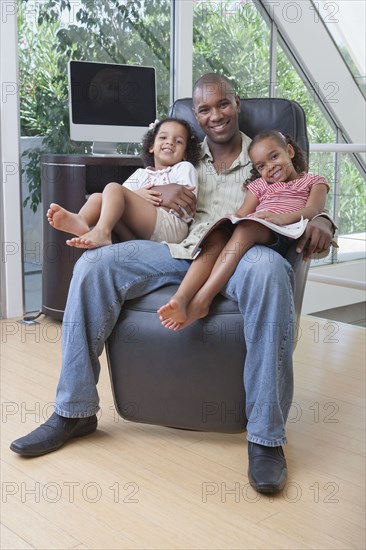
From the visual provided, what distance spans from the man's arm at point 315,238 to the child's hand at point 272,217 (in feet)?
0.25

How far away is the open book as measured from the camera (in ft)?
6.06

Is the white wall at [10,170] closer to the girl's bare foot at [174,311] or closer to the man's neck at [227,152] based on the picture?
the man's neck at [227,152]

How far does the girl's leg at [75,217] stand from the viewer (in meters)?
1.98

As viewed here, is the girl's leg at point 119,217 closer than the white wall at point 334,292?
Yes

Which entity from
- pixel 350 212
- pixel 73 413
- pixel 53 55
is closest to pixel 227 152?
pixel 73 413

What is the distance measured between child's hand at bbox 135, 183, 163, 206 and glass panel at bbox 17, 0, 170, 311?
4.64 feet

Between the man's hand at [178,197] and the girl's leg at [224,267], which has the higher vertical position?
the man's hand at [178,197]

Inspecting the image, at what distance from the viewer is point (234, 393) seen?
1.86 m

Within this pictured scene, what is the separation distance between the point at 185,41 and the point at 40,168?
1171 millimetres

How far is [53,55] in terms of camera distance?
140 inches

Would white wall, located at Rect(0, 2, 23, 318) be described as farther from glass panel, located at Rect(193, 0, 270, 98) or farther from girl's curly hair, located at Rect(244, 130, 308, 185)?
girl's curly hair, located at Rect(244, 130, 308, 185)

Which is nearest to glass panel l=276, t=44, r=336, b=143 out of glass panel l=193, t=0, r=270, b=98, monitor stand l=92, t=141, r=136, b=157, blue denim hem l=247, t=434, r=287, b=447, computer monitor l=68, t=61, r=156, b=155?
glass panel l=193, t=0, r=270, b=98

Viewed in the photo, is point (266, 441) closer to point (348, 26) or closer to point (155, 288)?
point (155, 288)

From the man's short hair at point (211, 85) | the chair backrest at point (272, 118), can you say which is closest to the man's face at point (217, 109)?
the man's short hair at point (211, 85)
